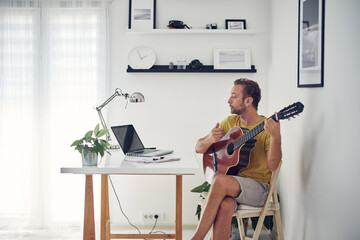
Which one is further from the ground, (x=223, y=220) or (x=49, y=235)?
(x=223, y=220)

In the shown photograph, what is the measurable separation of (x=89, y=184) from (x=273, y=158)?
3.78 feet

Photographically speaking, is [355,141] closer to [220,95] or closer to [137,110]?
[220,95]

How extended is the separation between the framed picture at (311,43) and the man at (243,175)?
14.1 inches

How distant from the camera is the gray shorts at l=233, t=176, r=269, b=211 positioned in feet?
8.41

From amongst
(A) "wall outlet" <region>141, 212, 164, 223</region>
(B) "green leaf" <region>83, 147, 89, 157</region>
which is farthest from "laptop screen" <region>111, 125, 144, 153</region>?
(A) "wall outlet" <region>141, 212, 164, 223</region>

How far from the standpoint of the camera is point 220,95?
12.2 feet

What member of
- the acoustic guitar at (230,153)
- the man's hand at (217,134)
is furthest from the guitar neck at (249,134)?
the man's hand at (217,134)

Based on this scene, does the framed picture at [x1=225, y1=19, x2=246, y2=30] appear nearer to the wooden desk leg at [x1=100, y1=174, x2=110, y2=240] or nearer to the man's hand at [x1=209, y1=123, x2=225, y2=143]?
the man's hand at [x1=209, y1=123, x2=225, y2=143]

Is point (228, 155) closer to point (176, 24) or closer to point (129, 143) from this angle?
point (129, 143)

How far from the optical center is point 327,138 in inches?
91.7

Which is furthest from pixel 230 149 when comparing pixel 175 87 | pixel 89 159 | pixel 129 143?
pixel 175 87

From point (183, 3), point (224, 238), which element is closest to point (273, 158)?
point (224, 238)

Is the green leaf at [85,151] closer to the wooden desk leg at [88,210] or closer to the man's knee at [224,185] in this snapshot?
the wooden desk leg at [88,210]

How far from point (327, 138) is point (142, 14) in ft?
6.73
